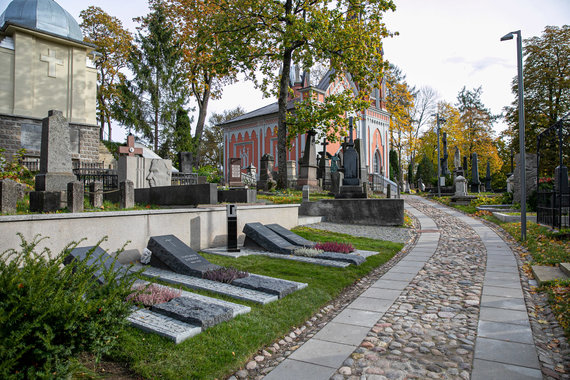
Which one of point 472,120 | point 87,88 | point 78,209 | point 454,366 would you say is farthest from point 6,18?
point 472,120

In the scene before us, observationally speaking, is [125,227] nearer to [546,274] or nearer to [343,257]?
[343,257]

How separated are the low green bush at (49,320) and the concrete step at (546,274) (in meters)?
5.92

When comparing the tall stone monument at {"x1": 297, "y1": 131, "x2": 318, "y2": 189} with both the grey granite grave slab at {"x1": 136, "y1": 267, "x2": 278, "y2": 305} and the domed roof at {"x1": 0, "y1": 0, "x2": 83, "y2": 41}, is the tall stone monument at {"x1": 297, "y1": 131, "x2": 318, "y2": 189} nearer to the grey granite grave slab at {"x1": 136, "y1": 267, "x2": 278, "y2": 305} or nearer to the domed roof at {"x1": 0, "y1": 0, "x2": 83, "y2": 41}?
the grey granite grave slab at {"x1": 136, "y1": 267, "x2": 278, "y2": 305}

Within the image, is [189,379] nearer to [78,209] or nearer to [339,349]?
[339,349]

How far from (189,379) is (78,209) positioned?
20.1ft

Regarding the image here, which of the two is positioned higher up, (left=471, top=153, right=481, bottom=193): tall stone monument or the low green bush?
(left=471, top=153, right=481, bottom=193): tall stone monument

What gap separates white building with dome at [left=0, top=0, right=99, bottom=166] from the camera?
19562 mm

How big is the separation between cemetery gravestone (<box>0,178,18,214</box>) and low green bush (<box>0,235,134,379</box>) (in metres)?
4.92

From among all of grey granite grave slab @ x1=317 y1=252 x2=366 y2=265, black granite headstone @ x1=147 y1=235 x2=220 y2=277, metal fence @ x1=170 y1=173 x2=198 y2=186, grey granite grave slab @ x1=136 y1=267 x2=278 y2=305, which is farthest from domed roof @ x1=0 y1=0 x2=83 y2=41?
grey granite grave slab @ x1=317 y1=252 x2=366 y2=265

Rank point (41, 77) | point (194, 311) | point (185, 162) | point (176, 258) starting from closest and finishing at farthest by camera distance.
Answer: point (194, 311)
point (176, 258)
point (185, 162)
point (41, 77)

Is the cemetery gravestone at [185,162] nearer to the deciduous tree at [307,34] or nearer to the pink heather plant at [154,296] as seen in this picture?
the deciduous tree at [307,34]

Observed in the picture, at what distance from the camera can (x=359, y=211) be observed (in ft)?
46.6

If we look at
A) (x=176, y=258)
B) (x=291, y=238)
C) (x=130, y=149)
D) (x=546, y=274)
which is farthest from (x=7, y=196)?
(x=546, y=274)

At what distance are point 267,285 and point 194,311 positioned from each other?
1437mm
